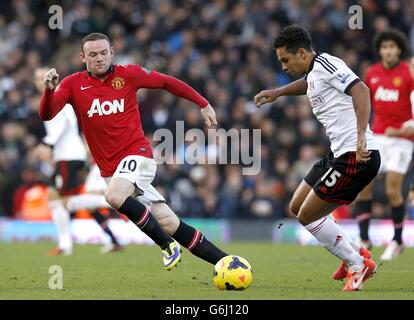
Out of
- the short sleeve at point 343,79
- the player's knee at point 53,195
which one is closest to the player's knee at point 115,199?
the short sleeve at point 343,79

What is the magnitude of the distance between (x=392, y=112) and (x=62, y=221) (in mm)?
5006

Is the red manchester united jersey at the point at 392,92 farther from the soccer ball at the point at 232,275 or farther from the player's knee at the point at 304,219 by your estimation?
the soccer ball at the point at 232,275

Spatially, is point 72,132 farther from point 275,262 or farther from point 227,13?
point 227,13

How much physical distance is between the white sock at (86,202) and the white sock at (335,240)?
244 inches

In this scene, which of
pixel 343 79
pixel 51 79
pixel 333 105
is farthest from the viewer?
pixel 333 105

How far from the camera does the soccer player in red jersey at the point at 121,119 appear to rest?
28.1 ft

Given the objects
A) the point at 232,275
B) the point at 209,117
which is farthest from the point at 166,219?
the point at 209,117

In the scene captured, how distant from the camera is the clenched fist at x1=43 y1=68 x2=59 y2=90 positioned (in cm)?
810

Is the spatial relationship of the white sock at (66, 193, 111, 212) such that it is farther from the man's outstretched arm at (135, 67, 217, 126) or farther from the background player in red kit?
the man's outstretched arm at (135, 67, 217, 126)

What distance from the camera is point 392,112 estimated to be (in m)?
12.5

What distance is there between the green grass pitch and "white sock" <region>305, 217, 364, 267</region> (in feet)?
0.92

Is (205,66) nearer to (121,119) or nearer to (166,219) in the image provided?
(121,119)

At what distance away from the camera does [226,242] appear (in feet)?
57.2

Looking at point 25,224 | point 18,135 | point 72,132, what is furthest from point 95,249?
point 18,135
